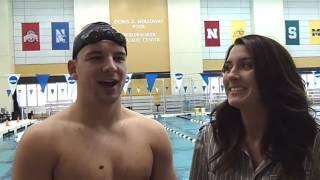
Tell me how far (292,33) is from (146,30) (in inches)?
319

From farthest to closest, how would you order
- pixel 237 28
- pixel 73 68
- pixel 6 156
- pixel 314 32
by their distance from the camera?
pixel 314 32 → pixel 237 28 → pixel 6 156 → pixel 73 68

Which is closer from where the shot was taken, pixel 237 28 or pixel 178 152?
pixel 178 152

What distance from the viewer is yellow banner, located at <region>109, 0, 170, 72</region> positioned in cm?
2528

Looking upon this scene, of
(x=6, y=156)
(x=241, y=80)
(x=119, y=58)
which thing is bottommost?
(x=6, y=156)

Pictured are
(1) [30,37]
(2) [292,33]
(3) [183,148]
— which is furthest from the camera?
(2) [292,33]

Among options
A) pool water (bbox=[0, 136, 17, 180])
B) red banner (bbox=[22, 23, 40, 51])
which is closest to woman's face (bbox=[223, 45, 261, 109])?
pool water (bbox=[0, 136, 17, 180])

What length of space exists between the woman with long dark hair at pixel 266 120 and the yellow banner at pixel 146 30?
23.3 metres

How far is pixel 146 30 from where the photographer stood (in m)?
25.4

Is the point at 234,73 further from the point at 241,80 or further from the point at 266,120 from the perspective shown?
the point at 266,120

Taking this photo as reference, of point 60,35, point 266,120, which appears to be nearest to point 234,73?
point 266,120

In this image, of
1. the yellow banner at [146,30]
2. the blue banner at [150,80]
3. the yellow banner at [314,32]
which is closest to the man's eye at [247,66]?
→ the blue banner at [150,80]

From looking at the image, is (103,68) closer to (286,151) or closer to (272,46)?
(272,46)

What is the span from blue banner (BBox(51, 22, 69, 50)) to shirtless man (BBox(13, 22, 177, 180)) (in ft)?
74.8

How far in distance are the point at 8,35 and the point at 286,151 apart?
23264 mm
